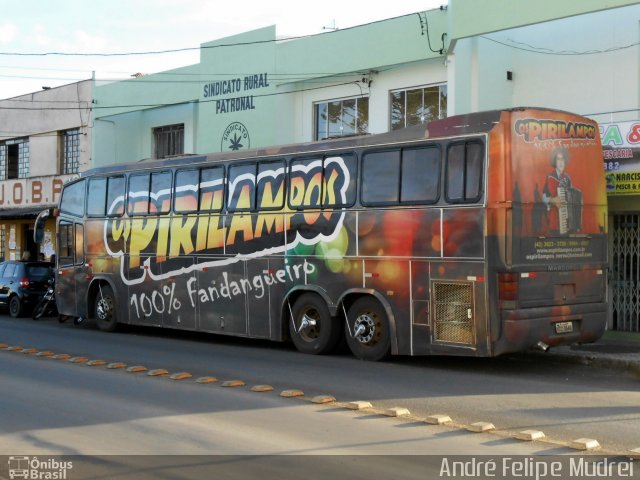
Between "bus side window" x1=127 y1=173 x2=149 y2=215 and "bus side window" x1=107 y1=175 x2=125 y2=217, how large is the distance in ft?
0.93

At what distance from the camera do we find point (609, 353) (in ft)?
43.7

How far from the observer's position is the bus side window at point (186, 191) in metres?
16.1

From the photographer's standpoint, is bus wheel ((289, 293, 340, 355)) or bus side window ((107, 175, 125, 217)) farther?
bus side window ((107, 175, 125, 217))

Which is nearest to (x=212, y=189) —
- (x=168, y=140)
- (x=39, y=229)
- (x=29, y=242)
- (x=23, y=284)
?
(x=39, y=229)

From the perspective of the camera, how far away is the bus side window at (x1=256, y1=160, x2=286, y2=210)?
14.5 meters

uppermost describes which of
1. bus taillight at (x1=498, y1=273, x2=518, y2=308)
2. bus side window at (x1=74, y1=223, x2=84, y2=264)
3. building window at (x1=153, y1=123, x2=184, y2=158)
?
building window at (x1=153, y1=123, x2=184, y2=158)

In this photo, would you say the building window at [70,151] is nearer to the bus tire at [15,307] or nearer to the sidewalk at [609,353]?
the bus tire at [15,307]

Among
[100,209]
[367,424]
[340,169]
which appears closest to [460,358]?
[340,169]

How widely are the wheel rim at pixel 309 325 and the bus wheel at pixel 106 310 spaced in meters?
5.66

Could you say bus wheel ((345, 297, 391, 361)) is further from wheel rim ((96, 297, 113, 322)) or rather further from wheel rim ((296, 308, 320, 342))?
wheel rim ((96, 297, 113, 322))

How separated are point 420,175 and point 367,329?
2.62 m

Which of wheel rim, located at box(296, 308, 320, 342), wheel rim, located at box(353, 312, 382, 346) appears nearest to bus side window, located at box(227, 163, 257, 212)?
wheel rim, located at box(296, 308, 320, 342)

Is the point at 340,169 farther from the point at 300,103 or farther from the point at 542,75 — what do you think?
the point at 300,103

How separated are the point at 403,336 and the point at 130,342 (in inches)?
250
